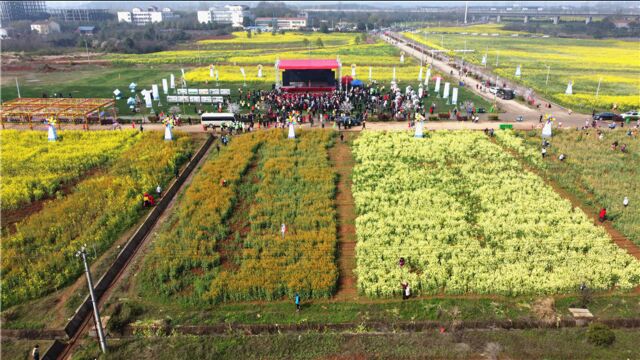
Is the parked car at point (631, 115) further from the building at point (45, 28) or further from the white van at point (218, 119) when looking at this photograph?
the building at point (45, 28)

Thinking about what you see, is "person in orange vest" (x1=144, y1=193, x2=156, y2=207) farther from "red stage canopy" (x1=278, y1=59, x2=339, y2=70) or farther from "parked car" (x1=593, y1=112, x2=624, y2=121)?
"parked car" (x1=593, y1=112, x2=624, y2=121)

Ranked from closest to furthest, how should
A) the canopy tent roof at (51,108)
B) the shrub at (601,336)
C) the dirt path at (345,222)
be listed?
the shrub at (601,336)
the dirt path at (345,222)
the canopy tent roof at (51,108)

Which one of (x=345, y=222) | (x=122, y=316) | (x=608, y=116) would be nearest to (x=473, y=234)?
(x=345, y=222)

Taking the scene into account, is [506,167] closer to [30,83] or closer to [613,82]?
[613,82]

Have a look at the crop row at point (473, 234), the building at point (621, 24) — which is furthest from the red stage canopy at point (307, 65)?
the building at point (621, 24)

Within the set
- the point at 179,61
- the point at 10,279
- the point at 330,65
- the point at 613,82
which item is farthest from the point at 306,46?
the point at 10,279

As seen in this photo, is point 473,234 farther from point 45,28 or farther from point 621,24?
point 621,24
